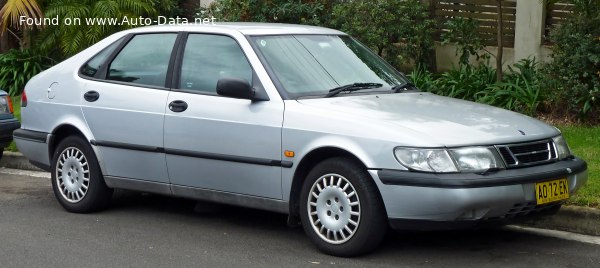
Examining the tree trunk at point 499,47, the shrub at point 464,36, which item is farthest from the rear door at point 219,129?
the shrub at point 464,36

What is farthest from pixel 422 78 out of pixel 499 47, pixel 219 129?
pixel 219 129

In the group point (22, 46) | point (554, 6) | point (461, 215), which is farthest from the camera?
point (22, 46)

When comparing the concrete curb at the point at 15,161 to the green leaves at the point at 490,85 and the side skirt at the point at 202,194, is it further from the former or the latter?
the green leaves at the point at 490,85

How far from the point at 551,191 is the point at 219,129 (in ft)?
7.36

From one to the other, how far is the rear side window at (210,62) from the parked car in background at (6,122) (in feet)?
11.1

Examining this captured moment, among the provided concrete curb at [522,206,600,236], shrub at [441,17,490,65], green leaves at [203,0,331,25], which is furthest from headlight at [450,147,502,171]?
green leaves at [203,0,331,25]

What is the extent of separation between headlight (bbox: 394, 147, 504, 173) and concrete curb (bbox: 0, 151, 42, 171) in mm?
5563

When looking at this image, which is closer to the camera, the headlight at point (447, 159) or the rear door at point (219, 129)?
the headlight at point (447, 159)

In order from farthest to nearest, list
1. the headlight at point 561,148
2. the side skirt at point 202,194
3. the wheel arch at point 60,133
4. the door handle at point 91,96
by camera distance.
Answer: the wheel arch at point 60,133 → the door handle at point 91,96 → the side skirt at point 202,194 → the headlight at point 561,148

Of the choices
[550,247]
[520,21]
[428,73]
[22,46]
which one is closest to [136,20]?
[22,46]

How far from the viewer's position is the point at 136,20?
50.7ft

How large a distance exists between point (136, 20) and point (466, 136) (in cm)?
970

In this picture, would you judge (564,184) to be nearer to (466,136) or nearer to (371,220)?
(466,136)

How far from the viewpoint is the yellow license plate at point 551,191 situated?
662 centimetres
